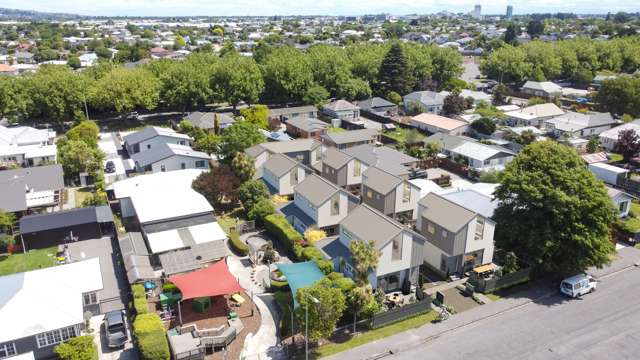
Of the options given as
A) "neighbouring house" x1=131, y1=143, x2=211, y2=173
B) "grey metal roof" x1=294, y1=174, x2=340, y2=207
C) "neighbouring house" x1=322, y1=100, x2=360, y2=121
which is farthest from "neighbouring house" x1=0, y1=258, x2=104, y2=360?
"neighbouring house" x1=322, y1=100, x2=360, y2=121

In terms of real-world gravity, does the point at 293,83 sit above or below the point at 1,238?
above

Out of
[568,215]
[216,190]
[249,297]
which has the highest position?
[568,215]

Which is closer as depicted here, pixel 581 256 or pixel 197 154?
pixel 581 256

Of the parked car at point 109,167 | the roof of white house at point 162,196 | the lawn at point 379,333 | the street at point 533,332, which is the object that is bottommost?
the lawn at point 379,333

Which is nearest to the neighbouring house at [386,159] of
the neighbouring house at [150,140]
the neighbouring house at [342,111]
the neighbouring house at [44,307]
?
the neighbouring house at [150,140]

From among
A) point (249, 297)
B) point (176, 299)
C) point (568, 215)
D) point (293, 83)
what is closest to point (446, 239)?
point (568, 215)

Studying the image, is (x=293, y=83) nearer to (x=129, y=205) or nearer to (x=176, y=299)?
(x=129, y=205)

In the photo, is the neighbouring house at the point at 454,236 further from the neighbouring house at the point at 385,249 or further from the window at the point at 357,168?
the window at the point at 357,168
